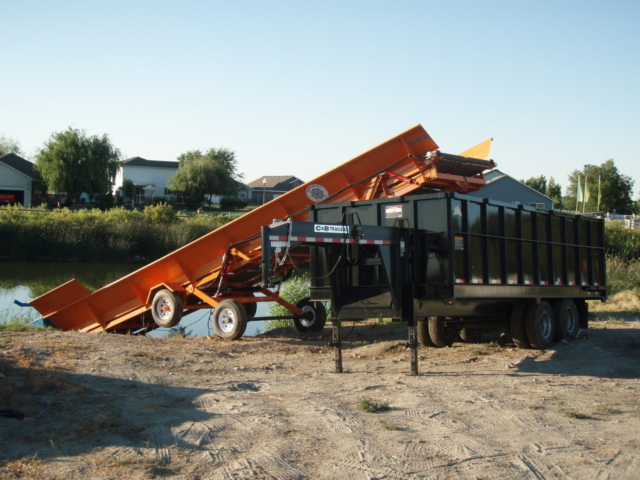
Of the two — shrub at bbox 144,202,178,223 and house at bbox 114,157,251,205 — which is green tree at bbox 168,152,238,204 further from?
shrub at bbox 144,202,178,223

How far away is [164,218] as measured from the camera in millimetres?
44688

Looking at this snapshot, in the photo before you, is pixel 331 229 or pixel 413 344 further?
pixel 413 344

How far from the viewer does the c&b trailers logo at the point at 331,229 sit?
7.95 m

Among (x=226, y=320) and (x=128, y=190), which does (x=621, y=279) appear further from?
(x=128, y=190)

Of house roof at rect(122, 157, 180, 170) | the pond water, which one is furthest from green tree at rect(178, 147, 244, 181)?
the pond water

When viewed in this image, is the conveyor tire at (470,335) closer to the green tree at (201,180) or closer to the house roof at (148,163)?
the green tree at (201,180)

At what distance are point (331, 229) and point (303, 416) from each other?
99.4 inches

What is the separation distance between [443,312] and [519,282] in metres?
2.18

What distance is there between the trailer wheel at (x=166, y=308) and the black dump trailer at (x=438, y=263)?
4027 mm

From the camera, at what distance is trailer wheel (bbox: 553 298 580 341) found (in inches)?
498

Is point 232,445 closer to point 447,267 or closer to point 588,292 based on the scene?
point 447,267

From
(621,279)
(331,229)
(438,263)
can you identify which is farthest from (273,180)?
(331,229)

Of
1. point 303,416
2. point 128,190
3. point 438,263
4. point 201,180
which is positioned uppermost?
point 201,180

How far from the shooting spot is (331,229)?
8.12m
